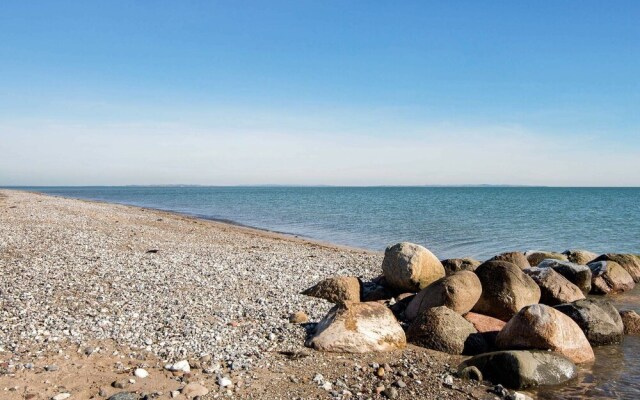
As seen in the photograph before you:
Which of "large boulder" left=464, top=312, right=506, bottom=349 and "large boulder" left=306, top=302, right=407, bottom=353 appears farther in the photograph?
"large boulder" left=464, top=312, right=506, bottom=349

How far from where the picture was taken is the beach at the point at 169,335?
7.13 metres

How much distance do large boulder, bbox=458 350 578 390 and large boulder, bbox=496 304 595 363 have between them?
544mm

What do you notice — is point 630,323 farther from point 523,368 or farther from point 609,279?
point 609,279

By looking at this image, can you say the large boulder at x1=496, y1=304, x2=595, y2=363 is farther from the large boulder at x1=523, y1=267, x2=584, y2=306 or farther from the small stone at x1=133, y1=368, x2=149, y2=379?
the small stone at x1=133, y1=368, x2=149, y2=379

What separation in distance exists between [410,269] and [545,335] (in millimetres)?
4098

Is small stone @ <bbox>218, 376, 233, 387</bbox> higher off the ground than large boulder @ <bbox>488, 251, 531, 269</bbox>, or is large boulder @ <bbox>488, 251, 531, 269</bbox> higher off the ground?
large boulder @ <bbox>488, 251, 531, 269</bbox>

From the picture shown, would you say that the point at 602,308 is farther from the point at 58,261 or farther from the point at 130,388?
the point at 58,261

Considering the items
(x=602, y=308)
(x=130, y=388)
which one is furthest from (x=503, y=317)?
(x=130, y=388)

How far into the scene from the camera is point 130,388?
6.86 metres

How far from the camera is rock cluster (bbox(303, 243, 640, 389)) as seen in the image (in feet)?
27.5

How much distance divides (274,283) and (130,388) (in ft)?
24.3

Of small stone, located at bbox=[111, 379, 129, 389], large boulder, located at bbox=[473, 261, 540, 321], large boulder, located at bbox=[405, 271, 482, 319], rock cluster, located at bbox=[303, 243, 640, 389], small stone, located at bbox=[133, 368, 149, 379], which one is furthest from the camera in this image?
large boulder, located at bbox=[473, 261, 540, 321]

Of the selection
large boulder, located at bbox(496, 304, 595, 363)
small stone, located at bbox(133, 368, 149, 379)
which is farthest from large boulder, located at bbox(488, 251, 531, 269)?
small stone, located at bbox(133, 368, 149, 379)

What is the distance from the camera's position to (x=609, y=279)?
16.3 m
